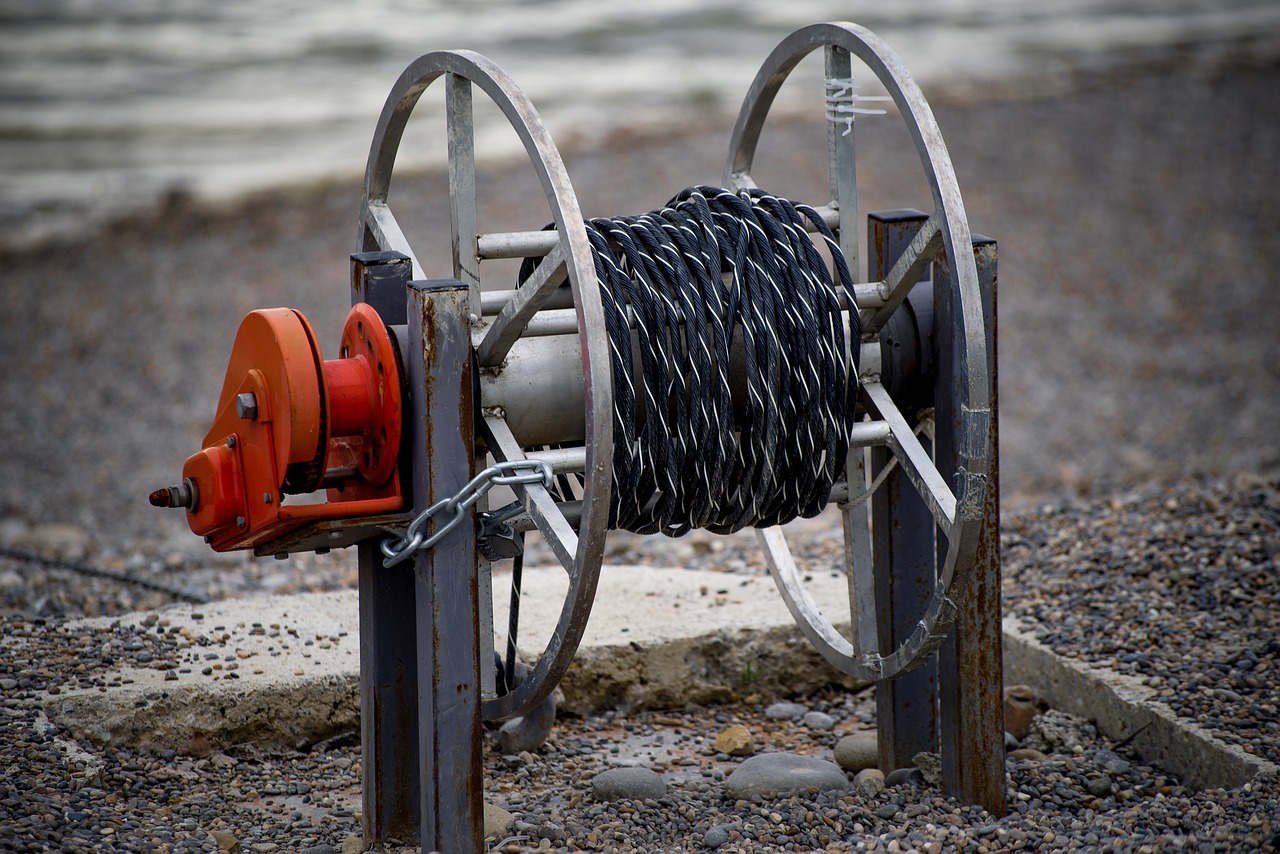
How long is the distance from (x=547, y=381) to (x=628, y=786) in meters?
1.21

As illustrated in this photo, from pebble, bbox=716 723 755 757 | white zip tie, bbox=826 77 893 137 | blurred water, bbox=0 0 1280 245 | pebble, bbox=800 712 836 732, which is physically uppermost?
blurred water, bbox=0 0 1280 245

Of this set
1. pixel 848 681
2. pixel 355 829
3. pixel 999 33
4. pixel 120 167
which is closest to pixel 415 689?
pixel 355 829

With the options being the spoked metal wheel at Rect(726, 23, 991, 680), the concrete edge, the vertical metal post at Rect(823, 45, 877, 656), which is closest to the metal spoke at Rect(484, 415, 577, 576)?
the spoked metal wheel at Rect(726, 23, 991, 680)

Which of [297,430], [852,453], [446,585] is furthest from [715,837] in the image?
[297,430]

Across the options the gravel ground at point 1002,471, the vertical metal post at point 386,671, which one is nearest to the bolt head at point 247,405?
the vertical metal post at point 386,671

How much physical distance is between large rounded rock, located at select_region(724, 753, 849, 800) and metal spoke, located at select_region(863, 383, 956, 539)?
833mm

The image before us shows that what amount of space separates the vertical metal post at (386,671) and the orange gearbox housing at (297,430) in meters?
0.12

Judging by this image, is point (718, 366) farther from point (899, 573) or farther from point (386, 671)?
point (386, 671)

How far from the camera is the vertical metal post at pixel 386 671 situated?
345 centimetres

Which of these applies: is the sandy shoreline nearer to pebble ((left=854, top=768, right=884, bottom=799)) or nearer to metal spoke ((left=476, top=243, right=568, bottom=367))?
pebble ((left=854, top=768, right=884, bottom=799))

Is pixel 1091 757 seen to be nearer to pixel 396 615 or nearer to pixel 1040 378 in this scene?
pixel 396 615

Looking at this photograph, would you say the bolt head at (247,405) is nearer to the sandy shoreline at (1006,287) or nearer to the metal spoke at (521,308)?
the metal spoke at (521,308)

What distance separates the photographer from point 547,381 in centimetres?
345

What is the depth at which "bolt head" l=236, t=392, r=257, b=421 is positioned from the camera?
129 inches
